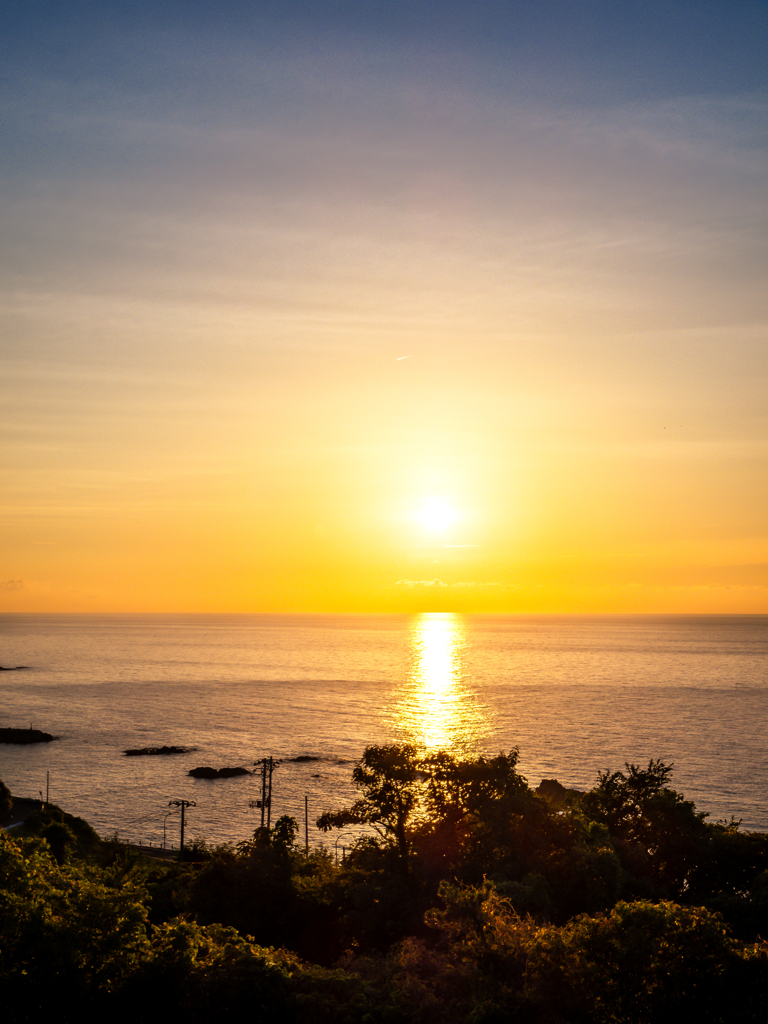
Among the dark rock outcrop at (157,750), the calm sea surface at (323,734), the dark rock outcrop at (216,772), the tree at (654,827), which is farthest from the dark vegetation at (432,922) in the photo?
the dark rock outcrop at (157,750)

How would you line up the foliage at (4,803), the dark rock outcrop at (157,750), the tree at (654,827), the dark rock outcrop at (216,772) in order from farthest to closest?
the dark rock outcrop at (157,750) < the dark rock outcrop at (216,772) < the foliage at (4,803) < the tree at (654,827)

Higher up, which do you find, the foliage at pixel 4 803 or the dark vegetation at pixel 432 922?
the dark vegetation at pixel 432 922

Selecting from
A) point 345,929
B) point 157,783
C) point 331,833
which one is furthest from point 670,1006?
point 157,783

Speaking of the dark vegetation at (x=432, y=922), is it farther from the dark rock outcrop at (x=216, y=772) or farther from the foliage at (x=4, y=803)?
the dark rock outcrop at (x=216, y=772)

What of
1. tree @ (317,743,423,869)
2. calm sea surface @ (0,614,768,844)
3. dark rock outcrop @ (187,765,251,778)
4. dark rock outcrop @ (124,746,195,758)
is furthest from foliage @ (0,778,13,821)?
tree @ (317,743,423,869)

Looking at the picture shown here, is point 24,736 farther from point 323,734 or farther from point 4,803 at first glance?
point 4,803

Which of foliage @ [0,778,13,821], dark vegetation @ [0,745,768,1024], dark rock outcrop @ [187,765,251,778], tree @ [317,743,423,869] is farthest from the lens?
dark rock outcrop @ [187,765,251,778]

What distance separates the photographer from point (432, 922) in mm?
26438

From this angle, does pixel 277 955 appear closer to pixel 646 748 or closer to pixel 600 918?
pixel 600 918

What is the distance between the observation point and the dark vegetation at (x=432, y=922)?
794 inches

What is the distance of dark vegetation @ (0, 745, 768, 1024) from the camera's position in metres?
20.2

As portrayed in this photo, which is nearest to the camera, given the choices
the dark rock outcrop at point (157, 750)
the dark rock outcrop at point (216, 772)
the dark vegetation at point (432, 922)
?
the dark vegetation at point (432, 922)

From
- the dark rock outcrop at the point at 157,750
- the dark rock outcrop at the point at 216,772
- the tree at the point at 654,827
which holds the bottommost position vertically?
the dark rock outcrop at the point at 157,750

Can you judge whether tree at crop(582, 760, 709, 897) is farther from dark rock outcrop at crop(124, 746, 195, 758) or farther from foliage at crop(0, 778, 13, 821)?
dark rock outcrop at crop(124, 746, 195, 758)
